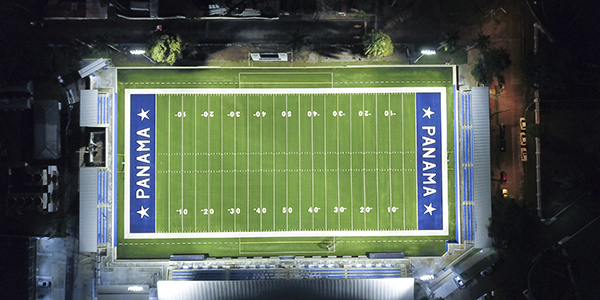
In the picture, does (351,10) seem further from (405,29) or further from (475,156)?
(475,156)

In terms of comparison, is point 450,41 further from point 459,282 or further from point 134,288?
point 134,288

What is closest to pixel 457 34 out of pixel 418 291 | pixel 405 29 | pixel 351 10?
pixel 405 29

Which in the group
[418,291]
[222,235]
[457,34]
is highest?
[457,34]

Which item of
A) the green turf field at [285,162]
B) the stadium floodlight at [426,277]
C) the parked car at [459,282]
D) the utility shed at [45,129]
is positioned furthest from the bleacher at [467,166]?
the utility shed at [45,129]

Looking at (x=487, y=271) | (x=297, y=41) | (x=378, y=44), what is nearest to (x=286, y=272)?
(x=487, y=271)

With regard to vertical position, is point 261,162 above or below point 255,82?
below

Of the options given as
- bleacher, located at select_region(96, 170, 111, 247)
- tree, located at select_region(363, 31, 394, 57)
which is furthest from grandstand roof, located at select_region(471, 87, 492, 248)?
bleacher, located at select_region(96, 170, 111, 247)

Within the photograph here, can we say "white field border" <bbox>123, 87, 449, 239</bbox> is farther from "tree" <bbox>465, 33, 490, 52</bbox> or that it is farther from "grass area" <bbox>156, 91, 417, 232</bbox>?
"tree" <bbox>465, 33, 490, 52</bbox>
